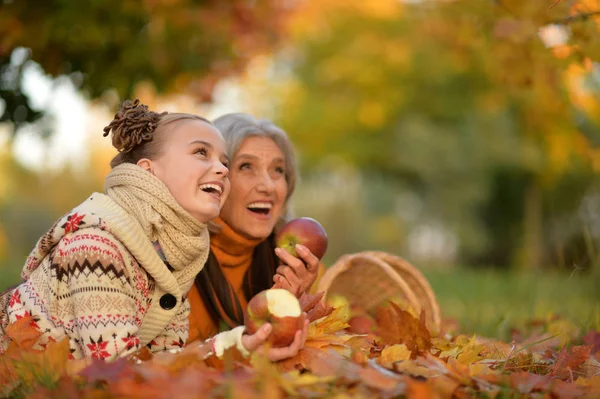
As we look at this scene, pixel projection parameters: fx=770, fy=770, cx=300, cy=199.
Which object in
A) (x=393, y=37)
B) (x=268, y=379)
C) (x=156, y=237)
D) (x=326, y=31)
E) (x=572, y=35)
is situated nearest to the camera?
(x=268, y=379)

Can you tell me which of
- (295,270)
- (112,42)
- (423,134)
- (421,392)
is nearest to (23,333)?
(295,270)

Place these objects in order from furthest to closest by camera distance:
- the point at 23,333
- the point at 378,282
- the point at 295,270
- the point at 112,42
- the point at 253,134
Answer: the point at 112,42, the point at 378,282, the point at 253,134, the point at 295,270, the point at 23,333

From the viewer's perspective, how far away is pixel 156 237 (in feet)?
9.17

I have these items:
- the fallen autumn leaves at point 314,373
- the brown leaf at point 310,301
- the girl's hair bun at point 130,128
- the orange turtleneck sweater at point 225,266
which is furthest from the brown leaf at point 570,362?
the girl's hair bun at point 130,128

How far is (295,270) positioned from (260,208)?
577 millimetres

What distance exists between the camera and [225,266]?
12.5ft

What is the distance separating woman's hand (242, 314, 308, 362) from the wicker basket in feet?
4.15

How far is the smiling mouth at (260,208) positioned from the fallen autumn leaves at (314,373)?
2.67 ft

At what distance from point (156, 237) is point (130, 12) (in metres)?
3.22

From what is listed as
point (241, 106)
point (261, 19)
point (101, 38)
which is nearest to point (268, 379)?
point (101, 38)

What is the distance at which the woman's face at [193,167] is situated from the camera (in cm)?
283

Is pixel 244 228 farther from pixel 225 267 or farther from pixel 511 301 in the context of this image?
pixel 511 301

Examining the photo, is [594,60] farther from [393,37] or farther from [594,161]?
[393,37]

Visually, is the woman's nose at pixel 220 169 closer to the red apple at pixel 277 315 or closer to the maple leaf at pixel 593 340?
the red apple at pixel 277 315
